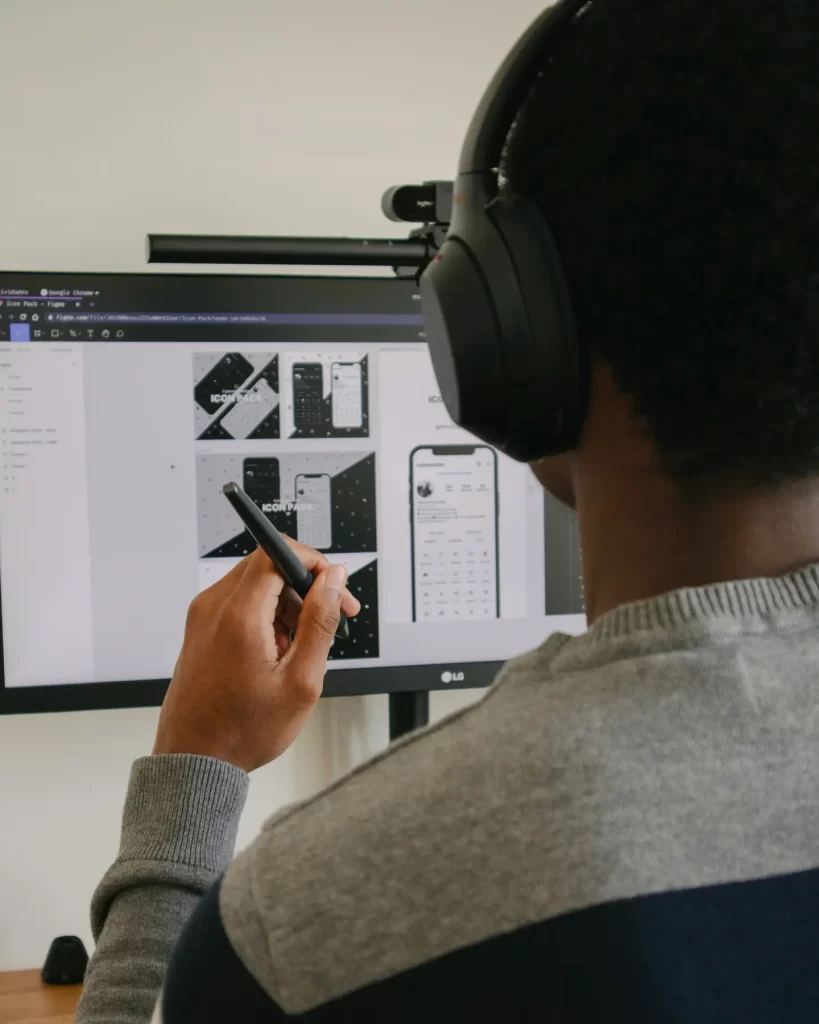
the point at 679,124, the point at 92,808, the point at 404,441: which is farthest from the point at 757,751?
the point at 92,808

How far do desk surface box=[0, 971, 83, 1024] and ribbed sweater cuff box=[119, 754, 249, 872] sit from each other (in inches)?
21.5

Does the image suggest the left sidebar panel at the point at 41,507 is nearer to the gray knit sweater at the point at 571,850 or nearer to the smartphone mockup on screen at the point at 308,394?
the smartphone mockup on screen at the point at 308,394

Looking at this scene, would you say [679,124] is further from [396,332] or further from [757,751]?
[396,332]

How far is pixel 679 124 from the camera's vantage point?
1.24ft

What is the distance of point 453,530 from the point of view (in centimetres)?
115

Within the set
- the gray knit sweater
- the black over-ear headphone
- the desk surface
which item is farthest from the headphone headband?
the desk surface

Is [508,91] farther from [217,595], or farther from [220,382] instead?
[220,382]

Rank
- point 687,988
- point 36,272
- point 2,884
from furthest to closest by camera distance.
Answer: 1. point 2,884
2. point 36,272
3. point 687,988

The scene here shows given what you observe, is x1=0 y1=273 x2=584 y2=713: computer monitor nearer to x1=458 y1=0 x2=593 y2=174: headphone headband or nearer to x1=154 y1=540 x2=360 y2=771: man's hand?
x1=154 y1=540 x2=360 y2=771: man's hand

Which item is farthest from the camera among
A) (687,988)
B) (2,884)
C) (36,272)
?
(2,884)

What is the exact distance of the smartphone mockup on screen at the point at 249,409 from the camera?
1.09 m

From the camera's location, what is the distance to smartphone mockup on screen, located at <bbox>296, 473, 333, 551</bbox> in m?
1.11

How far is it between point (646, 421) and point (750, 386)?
46mm

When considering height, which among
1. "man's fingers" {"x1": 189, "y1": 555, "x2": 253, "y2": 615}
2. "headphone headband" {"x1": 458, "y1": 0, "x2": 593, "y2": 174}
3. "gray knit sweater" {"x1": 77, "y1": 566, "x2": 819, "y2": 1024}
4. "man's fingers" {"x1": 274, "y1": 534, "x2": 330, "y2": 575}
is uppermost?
"headphone headband" {"x1": 458, "y1": 0, "x2": 593, "y2": 174}
